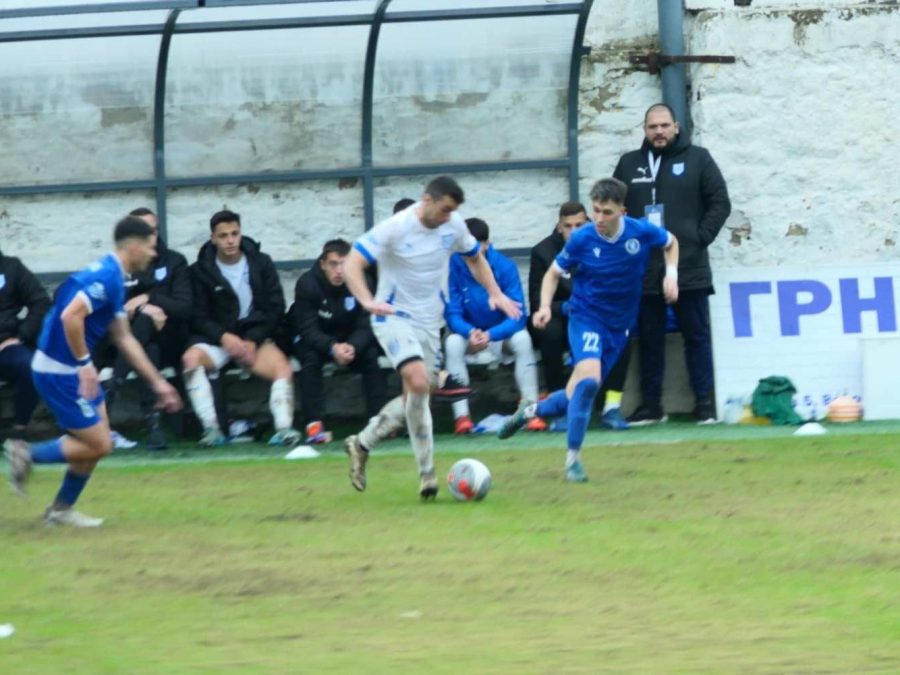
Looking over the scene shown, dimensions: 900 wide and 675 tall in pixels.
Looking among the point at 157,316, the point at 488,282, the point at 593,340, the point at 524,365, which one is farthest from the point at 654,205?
the point at 488,282

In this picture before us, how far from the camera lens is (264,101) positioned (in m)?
15.4

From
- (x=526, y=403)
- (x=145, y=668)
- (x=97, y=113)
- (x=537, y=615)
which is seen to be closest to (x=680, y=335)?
(x=526, y=403)

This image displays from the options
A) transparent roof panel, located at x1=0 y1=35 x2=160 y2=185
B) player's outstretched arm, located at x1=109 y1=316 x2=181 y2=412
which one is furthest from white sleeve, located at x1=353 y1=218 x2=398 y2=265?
transparent roof panel, located at x1=0 y1=35 x2=160 y2=185

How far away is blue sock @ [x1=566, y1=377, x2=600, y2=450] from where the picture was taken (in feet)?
36.5

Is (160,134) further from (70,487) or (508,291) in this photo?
(70,487)

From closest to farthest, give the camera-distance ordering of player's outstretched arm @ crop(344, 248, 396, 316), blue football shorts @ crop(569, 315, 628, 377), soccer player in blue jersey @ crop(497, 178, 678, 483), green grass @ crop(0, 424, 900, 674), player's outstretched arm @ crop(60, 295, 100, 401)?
green grass @ crop(0, 424, 900, 674) < player's outstretched arm @ crop(60, 295, 100, 401) < player's outstretched arm @ crop(344, 248, 396, 316) < soccer player in blue jersey @ crop(497, 178, 678, 483) < blue football shorts @ crop(569, 315, 628, 377)

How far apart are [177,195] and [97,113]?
→ 0.90 meters

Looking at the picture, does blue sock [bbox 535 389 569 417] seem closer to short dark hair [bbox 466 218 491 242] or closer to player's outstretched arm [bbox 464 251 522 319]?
player's outstretched arm [bbox 464 251 522 319]

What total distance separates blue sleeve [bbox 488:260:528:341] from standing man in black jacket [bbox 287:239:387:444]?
913 millimetres

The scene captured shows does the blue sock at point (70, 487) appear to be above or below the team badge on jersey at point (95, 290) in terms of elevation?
below

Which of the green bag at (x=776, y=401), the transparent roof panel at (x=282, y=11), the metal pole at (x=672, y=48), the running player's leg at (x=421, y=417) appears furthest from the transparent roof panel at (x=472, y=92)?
the running player's leg at (x=421, y=417)

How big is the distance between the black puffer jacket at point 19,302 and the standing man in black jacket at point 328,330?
6.04ft

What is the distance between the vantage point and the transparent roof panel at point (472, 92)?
15180 mm

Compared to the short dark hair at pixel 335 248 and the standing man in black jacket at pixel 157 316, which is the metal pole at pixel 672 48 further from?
the standing man in black jacket at pixel 157 316
